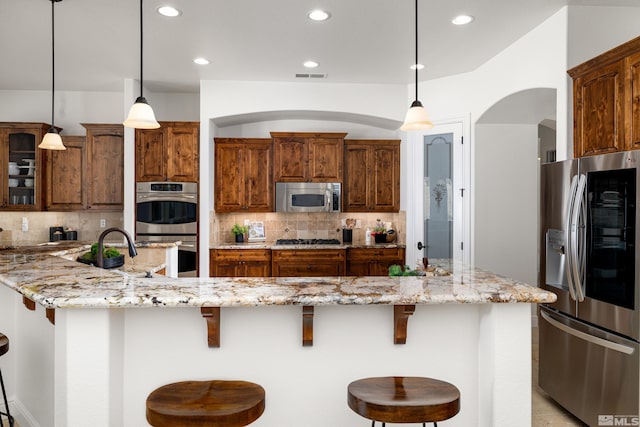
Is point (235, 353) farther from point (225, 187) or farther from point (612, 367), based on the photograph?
point (225, 187)

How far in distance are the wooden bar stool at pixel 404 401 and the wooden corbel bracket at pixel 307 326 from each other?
36 centimetres

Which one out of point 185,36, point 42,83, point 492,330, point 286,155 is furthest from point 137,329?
point 42,83

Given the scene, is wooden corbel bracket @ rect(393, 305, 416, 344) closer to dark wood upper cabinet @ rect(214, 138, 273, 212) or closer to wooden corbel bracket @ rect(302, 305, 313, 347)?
wooden corbel bracket @ rect(302, 305, 313, 347)

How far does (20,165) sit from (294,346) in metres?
5.10

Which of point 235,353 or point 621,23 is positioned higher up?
point 621,23

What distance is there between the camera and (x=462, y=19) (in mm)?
3648

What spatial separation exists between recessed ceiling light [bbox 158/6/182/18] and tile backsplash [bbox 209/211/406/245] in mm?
2938

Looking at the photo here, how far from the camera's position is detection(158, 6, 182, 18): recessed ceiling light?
3.47 m

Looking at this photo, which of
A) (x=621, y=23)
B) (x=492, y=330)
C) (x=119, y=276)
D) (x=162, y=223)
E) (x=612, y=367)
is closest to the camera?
(x=492, y=330)

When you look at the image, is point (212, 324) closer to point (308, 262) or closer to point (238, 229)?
point (308, 262)

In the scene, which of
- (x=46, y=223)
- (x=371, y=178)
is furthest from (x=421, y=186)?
(x=46, y=223)

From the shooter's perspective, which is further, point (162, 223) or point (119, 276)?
point (162, 223)

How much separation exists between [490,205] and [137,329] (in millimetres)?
3946

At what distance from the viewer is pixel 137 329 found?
2100 mm
